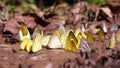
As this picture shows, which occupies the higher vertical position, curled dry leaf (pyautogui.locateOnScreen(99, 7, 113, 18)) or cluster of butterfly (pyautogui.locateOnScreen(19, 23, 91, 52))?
curled dry leaf (pyautogui.locateOnScreen(99, 7, 113, 18))

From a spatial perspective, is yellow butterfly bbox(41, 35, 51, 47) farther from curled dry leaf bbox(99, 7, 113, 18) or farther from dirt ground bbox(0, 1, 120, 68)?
curled dry leaf bbox(99, 7, 113, 18)

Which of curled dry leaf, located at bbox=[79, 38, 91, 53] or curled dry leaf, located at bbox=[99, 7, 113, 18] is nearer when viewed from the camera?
curled dry leaf, located at bbox=[79, 38, 91, 53]

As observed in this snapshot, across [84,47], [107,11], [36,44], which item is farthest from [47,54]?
[107,11]

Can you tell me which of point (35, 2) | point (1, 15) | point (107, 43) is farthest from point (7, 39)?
point (35, 2)

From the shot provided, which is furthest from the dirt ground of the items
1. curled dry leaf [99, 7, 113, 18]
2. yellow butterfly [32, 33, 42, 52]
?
curled dry leaf [99, 7, 113, 18]

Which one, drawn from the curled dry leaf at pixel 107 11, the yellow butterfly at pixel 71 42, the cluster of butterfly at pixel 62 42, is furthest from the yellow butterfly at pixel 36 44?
the curled dry leaf at pixel 107 11

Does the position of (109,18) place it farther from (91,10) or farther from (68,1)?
(68,1)

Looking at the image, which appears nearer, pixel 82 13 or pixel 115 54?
pixel 115 54

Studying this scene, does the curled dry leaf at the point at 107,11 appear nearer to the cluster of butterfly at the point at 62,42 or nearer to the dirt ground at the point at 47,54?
the dirt ground at the point at 47,54

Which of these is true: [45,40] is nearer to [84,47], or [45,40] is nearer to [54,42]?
[54,42]

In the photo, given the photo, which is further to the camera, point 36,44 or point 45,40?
point 45,40

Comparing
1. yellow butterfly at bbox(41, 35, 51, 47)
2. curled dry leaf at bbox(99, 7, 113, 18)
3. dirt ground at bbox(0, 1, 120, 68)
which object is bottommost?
dirt ground at bbox(0, 1, 120, 68)
